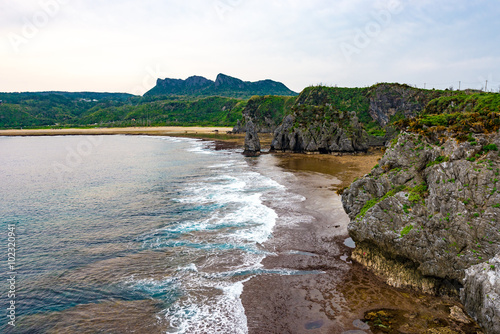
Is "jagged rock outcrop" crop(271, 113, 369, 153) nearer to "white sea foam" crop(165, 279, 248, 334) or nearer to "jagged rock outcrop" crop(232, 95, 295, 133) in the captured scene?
"white sea foam" crop(165, 279, 248, 334)

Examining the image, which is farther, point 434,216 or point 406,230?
point 406,230

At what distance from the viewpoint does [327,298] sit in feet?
53.5

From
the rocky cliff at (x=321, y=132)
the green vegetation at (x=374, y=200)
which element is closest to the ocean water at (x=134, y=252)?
the green vegetation at (x=374, y=200)

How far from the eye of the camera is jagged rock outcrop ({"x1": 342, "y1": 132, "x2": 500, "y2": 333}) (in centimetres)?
1434

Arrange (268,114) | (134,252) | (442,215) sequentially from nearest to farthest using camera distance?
1. (442,215)
2. (134,252)
3. (268,114)

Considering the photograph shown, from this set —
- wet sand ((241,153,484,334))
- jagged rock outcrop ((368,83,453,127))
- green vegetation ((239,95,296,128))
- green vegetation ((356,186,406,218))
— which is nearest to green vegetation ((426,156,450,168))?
green vegetation ((356,186,406,218))

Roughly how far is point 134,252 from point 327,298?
15036 mm

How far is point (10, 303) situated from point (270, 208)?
23339mm

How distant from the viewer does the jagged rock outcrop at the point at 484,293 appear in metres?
11.4

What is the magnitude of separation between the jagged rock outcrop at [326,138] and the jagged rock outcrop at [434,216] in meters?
58.5

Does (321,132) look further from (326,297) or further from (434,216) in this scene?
(326,297)

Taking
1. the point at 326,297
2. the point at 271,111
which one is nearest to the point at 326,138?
the point at 326,297

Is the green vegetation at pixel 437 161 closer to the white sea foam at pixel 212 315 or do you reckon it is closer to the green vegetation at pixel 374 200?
the green vegetation at pixel 374 200

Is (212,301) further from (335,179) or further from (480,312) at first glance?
(335,179)
